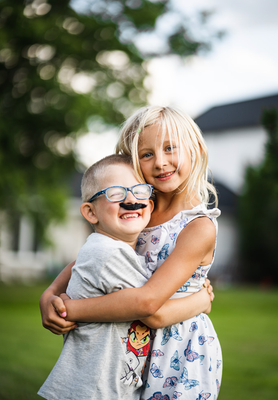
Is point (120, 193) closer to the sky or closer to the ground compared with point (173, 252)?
closer to the sky

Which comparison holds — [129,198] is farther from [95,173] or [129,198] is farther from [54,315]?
[54,315]

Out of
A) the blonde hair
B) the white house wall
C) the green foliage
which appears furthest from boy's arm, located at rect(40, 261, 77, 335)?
the white house wall

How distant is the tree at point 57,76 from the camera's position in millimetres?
12055

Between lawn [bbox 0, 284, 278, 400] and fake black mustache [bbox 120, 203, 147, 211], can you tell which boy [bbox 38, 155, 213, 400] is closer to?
fake black mustache [bbox 120, 203, 147, 211]

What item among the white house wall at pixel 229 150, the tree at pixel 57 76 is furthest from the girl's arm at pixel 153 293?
the white house wall at pixel 229 150

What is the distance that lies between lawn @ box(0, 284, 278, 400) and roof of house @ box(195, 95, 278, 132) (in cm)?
1846

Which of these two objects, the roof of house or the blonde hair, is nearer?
the blonde hair

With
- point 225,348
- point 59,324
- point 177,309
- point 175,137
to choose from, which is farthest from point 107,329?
point 225,348

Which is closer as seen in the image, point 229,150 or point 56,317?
point 56,317

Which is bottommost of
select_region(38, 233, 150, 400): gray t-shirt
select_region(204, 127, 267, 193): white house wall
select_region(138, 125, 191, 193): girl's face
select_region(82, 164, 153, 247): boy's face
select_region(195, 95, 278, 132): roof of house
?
select_region(38, 233, 150, 400): gray t-shirt

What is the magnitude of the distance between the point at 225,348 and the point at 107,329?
634cm

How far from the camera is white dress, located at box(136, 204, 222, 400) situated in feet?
6.89

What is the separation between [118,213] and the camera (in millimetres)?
2146

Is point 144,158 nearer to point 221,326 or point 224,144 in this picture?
point 221,326
